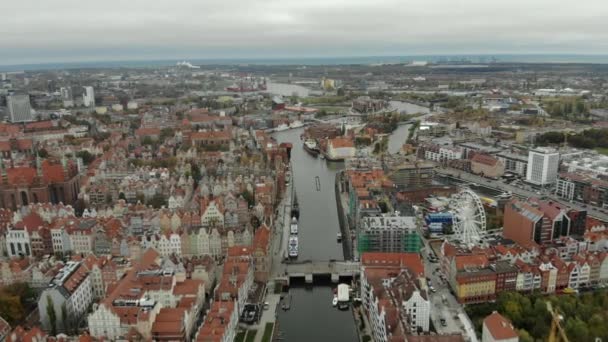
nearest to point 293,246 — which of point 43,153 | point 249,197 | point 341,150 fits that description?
point 249,197

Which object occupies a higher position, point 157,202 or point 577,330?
point 577,330

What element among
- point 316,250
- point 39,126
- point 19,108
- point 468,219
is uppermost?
point 19,108

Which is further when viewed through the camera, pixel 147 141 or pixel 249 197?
pixel 147 141

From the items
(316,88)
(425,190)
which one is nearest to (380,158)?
(425,190)

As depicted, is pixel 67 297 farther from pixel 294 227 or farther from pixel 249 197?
pixel 249 197

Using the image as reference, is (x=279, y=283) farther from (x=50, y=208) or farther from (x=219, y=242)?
(x=50, y=208)
